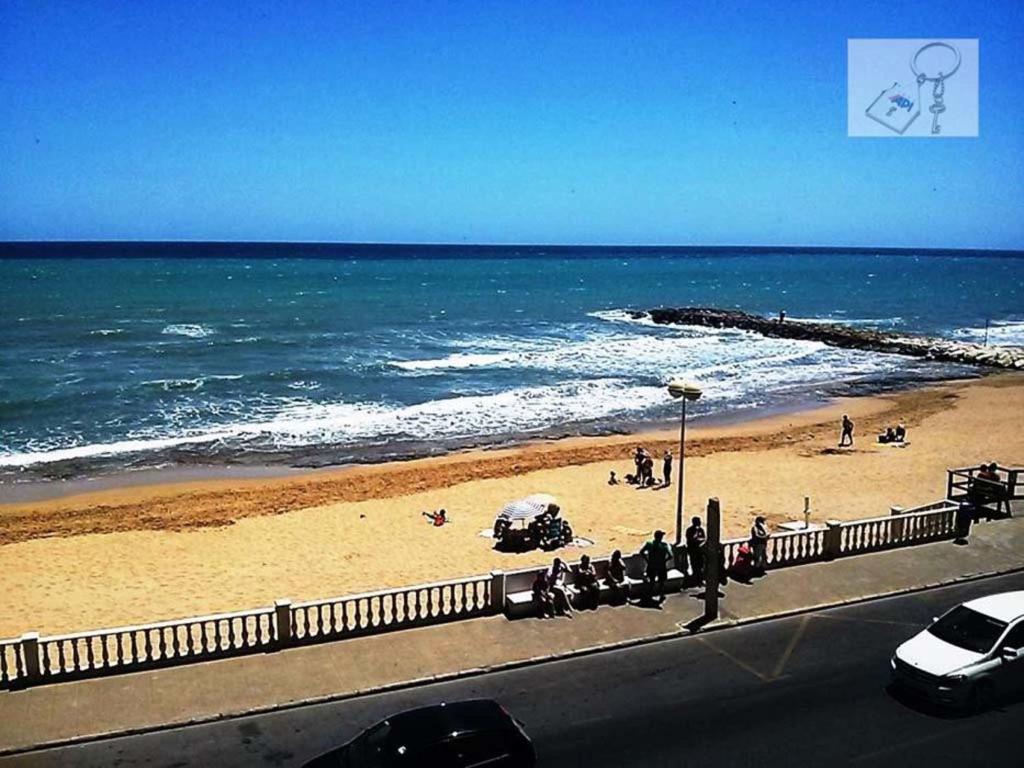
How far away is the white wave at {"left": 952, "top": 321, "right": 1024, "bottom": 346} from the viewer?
71062mm

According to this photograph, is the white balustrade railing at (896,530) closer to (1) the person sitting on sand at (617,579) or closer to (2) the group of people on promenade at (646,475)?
(1) the person sitting on sand at (617,579)

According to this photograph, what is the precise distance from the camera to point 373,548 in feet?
70.3

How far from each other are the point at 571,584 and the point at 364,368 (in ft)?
128

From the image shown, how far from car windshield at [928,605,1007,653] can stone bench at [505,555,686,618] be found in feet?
14.3

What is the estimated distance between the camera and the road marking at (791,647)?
12.5 meters

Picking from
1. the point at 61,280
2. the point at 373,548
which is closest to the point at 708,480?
the point at 373,548

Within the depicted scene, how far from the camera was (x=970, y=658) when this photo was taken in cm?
1134

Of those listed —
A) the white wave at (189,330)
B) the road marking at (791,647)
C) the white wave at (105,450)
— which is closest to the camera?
the road marking at (791,647)

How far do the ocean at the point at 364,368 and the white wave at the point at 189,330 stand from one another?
295mm

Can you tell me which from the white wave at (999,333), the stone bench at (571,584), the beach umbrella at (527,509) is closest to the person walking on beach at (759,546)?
the stone bench at (571,584)

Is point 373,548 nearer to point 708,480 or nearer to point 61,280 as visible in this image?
point 708,480

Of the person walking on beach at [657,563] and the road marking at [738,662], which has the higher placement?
the person walking on beach at [657,563]

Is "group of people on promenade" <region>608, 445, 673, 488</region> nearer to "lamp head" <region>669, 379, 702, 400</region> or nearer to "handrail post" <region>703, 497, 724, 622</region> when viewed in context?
"lamp head" <region>669, 379, 702, 400</region>

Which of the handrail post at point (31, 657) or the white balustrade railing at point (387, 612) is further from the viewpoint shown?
the white balustrade railing at point (387, 612)
